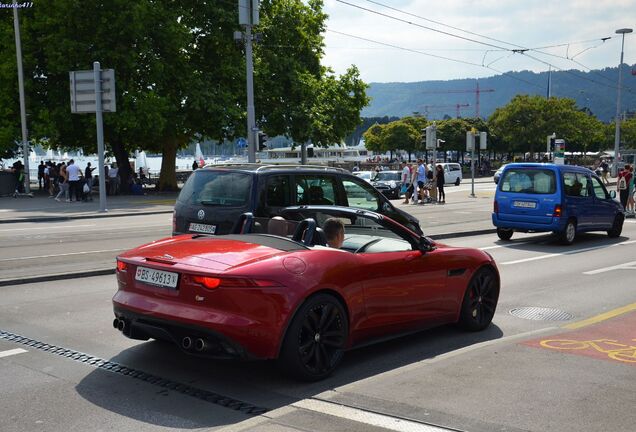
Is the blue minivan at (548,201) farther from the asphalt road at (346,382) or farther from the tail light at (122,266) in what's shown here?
the tail light at (122,266)

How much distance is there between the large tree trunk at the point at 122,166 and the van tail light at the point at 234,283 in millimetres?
33137

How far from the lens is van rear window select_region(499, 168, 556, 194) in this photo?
15.5 metres

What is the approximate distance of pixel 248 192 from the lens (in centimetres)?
915

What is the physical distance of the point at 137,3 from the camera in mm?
31906

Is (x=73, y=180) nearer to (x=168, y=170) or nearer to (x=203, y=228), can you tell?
(x=168, y=170)

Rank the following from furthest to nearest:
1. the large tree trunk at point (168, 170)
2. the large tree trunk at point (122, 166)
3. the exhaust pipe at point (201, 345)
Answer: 1. the large tree trunk at point (168, 170)
2. the large tree trunk at point (122, 166)
3. the exhaust pipe at point (201, 345)

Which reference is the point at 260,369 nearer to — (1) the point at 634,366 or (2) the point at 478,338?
(2) the point at 478,338

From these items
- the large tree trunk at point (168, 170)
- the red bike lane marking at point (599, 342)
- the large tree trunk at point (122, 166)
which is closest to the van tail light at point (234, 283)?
the red bike lane marking at point (599, 342)

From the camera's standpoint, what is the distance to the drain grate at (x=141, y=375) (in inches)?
191

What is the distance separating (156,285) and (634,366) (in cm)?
393

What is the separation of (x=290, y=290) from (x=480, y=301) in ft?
9.23

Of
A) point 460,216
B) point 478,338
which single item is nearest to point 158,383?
point 478,338

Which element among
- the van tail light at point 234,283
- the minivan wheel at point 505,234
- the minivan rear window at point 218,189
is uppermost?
the minivan rear window at point 218,189

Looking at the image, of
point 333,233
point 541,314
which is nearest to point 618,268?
point 541,314
